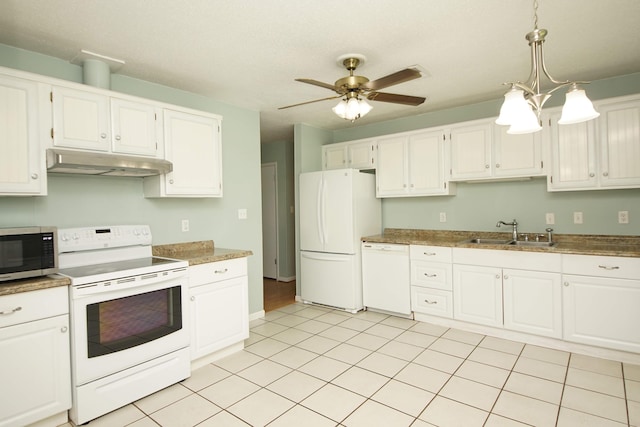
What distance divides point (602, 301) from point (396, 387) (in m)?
1.85

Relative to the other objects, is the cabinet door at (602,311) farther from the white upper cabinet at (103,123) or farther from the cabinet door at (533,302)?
the white upper cabinet at (103,123)

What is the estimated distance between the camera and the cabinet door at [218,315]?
2715 mm

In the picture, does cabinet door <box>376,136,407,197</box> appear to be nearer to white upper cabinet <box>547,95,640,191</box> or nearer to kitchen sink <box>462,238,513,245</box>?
kitchen sink <box>462,238,513,245</box>

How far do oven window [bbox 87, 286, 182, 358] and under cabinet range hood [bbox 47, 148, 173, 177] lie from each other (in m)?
0.92

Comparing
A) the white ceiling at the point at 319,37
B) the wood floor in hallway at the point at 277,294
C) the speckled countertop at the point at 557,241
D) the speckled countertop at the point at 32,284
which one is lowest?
the wood floor in hallway at the point at 277,294

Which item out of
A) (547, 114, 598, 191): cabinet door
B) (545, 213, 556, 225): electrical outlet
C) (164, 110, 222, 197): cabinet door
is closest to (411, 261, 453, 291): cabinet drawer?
(545, 213, 556, 225): electrical outlet

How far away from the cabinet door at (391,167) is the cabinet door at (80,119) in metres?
2.94

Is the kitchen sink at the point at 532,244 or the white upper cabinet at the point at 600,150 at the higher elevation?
the white upper cabinet at the point at 600,150

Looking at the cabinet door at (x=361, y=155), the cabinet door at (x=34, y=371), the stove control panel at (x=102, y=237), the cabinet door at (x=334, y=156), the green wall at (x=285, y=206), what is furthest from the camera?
the green wall at (x=285, y=206)

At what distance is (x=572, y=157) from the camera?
3.12 meters

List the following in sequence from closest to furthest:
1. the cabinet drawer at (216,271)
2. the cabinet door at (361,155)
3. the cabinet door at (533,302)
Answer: the cabinet drawer at (216,271) → the cabinet door at (533,302) → the cabinet door at (361,155)

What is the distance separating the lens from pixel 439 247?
3.58 metres

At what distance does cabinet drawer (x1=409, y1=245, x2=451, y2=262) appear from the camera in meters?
3.55

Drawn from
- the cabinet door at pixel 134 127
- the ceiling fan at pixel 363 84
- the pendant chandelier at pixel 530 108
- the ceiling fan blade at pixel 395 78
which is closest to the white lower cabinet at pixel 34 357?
the cabinet door at pixel 134 127
